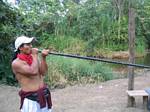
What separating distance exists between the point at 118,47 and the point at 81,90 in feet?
27.6

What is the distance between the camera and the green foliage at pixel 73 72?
1073 cm

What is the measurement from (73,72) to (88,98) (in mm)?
2407

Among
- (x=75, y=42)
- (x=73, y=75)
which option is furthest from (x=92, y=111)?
(x=75, y=42)

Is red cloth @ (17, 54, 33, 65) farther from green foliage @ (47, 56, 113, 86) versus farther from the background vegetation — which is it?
the background vegetation

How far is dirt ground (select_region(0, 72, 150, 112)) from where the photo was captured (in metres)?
7.79

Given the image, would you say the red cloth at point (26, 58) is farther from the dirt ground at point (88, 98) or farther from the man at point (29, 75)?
the dirt ground at point (88, 98)

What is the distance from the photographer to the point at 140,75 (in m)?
11.6

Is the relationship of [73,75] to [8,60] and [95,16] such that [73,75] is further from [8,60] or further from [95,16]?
[95,16]

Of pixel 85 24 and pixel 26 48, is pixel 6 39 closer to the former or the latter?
pixel 26 48

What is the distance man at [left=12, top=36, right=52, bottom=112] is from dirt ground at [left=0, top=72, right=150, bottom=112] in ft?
8.94

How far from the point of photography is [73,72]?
36.2ft

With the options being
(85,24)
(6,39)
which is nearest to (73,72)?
(6,39)

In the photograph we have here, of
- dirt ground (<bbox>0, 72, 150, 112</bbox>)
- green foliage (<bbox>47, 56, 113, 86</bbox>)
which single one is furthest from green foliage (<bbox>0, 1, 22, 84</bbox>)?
green foliage (<bbox>47, 56, 113, 86</bbox>)

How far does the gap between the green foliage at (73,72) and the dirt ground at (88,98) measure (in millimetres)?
693
